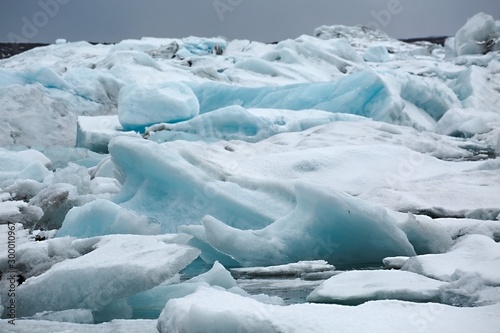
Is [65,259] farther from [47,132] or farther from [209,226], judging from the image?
[47,132]

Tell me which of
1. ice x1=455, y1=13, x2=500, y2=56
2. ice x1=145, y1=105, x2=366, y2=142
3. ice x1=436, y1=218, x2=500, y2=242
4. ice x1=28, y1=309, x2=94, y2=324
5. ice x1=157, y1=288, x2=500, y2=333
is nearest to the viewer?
ice x1=157, y1=288, x2=500, y2=333

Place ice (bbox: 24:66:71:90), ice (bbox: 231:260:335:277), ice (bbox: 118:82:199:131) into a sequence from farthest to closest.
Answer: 1. ice (bbox: 24:66:71:90)
2. ice (bbox: 118:82:199:131)
3. ice (bbox: 231:260:335:277)

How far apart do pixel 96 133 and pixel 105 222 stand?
17.1 ft

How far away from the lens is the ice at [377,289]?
219cm

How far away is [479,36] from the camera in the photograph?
63.5 feet

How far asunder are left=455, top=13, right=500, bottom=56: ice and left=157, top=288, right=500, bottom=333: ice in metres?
19.1

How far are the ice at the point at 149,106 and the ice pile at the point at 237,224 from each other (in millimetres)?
22

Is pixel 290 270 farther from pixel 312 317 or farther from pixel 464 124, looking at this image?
pixel 464 124

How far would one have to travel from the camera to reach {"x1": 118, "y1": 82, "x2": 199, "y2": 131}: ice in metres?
8.37

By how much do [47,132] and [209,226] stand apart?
18.7ft

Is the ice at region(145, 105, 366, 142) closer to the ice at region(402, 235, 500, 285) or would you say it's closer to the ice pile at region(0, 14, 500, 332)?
the ice pile at region(0, 14, 500, 332)

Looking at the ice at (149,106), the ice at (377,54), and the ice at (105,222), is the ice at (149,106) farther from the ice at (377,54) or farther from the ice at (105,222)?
the ice at (377,54)

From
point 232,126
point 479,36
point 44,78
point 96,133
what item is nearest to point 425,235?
point 232,126

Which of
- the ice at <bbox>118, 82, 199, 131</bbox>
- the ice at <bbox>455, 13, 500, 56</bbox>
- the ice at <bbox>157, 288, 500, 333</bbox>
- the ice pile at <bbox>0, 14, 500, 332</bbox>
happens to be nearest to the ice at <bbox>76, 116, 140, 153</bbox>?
the ice pile at <bbox>0, 14, 500, 332</bbox>
